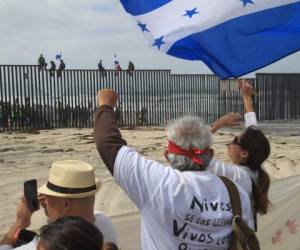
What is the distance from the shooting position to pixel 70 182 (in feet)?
7.70

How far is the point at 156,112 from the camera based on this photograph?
2162 centimetres

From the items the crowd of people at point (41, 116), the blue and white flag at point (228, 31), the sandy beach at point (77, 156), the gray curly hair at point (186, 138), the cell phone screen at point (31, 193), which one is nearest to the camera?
the cell phone screen at point (31, 193)

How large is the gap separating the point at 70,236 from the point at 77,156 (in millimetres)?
10080

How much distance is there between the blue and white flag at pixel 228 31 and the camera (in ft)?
12.9

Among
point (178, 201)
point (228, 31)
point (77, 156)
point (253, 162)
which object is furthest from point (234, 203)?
point (77, 156)

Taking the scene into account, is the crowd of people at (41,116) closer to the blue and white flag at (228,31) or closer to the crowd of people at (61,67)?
the crowd of people at (61,67)

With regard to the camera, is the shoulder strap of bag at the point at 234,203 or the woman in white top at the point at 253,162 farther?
the woman in white top at the point at 253,162

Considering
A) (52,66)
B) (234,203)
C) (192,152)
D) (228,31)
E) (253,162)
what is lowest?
(234,203)

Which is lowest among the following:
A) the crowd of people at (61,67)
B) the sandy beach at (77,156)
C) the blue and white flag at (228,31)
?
the sandy beach at (77,156)

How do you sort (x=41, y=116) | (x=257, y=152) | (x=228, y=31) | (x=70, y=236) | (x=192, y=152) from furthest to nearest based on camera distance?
(x=41, y=116)
(x=228, y=31)
(x=257, y=152)
(x=192, y=152)
(x=70, y=236)

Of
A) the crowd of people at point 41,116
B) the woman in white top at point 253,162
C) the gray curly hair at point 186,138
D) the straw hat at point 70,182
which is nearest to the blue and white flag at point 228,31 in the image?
the woman in white top at point 253,162

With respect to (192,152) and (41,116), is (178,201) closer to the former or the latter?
(192,152)

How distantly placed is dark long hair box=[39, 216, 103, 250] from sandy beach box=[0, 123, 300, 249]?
253cm

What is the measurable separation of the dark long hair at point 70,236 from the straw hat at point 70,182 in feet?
1.51
